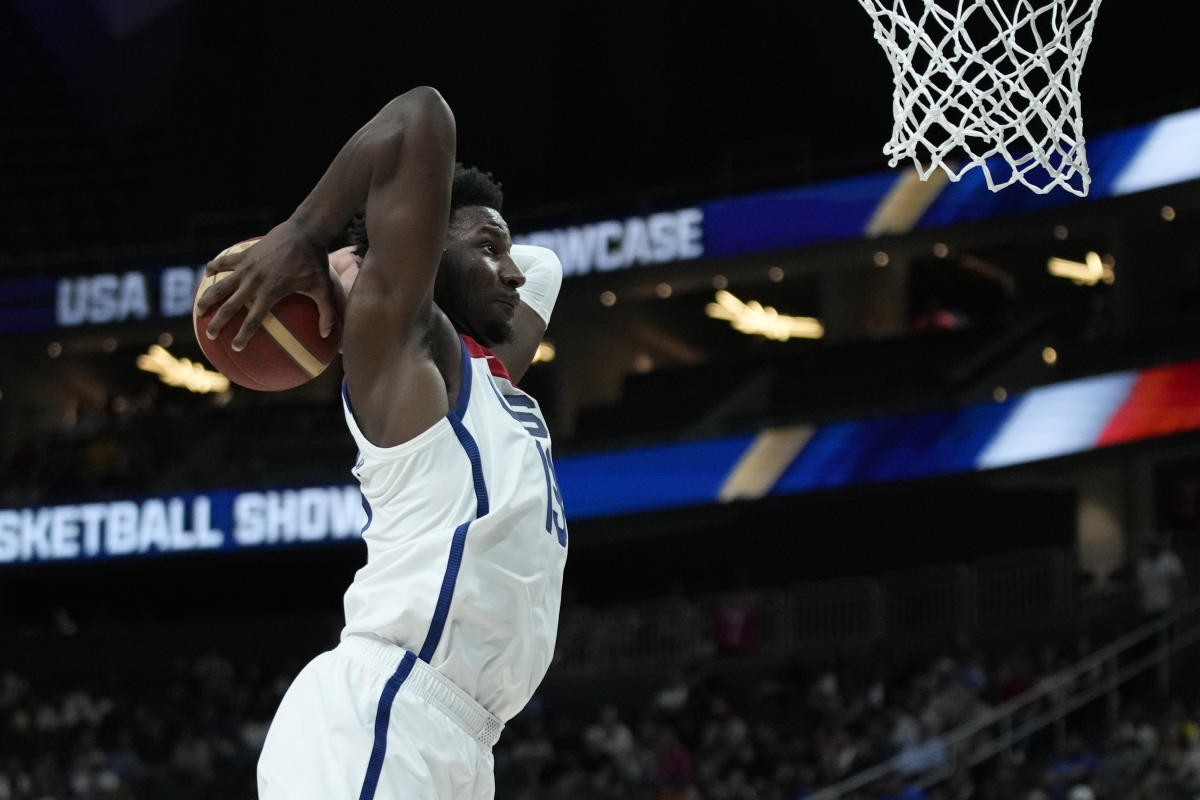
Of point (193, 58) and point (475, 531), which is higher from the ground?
point (193, 58)

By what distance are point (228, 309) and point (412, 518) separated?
0.51 m

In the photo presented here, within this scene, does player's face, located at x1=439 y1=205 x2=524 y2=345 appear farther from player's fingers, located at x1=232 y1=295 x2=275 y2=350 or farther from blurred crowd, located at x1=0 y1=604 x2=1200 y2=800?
blurred crowd, located at x1=0 y1=604 x2=1200 y2=800

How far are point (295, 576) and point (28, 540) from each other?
A: 3.67 meters

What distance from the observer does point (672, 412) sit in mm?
20516

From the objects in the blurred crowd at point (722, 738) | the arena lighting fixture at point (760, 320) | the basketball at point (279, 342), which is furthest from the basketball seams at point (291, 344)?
the arena lighting fixture at point (760, 320)

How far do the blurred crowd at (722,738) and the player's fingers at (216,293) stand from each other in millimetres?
8638

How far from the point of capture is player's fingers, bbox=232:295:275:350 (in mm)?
3158

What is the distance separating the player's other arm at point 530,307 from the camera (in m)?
3.96

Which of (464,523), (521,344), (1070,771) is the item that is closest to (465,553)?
(464,523)

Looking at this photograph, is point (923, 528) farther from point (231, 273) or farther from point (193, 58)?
point (231, 273)

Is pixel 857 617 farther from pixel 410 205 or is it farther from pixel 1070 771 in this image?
pixel 410 205

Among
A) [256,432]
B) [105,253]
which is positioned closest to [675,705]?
[256,432]

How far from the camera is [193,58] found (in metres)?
23.5

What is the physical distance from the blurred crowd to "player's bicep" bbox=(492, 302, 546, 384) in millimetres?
7633
